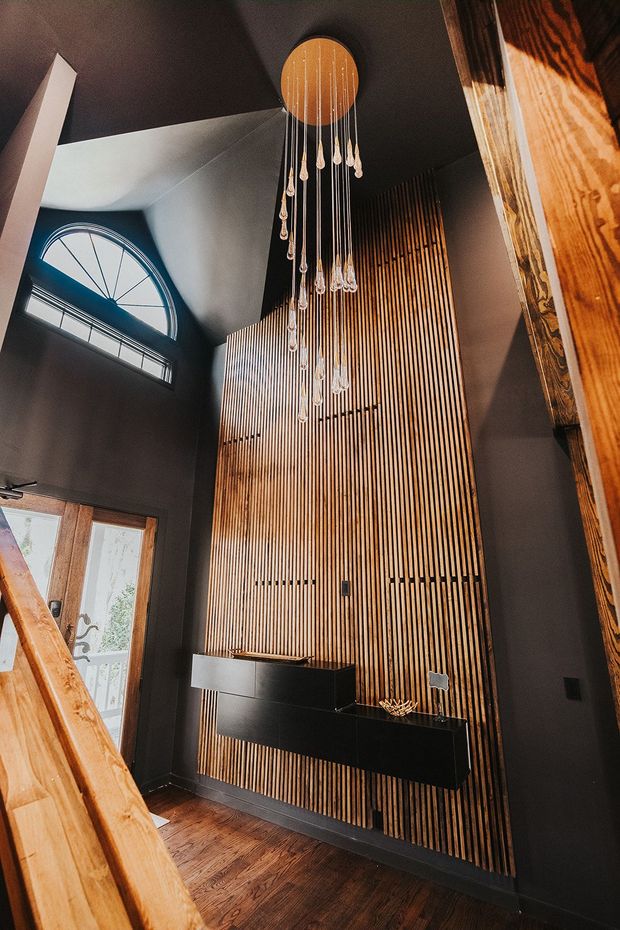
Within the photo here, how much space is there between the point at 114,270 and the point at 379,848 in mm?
6651

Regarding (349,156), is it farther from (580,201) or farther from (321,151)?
(580,201)

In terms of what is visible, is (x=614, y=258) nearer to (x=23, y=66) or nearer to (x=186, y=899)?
(x=186, y=899)

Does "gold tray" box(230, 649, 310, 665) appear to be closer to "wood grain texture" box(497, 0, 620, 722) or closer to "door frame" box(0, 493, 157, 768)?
"door frame" box(0, 493, 157, 768)

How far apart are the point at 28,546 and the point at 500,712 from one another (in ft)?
14.2

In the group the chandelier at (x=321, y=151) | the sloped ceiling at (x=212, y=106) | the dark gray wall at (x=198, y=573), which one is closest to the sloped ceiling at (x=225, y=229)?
the sloped ceiling at (x=212, y=106)

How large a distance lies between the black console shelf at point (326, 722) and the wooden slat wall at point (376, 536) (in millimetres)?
317

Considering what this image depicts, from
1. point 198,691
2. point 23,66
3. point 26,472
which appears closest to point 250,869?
point 198,691

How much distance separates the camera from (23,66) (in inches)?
107

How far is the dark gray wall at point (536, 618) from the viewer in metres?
2.90

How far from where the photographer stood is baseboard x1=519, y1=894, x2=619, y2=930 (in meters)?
2.77

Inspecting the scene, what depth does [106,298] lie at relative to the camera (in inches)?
208

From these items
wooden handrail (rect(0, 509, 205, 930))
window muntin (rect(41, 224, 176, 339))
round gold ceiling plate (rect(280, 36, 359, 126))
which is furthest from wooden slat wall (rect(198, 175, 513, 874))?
→ wooden handrail (rect(0, 509, 205, 930))

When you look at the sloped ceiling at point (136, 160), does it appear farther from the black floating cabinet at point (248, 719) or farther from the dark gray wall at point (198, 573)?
the black floating cabinet at point (248, 719)

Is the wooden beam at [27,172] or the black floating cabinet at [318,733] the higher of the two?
the wooden beam at [27,172]
